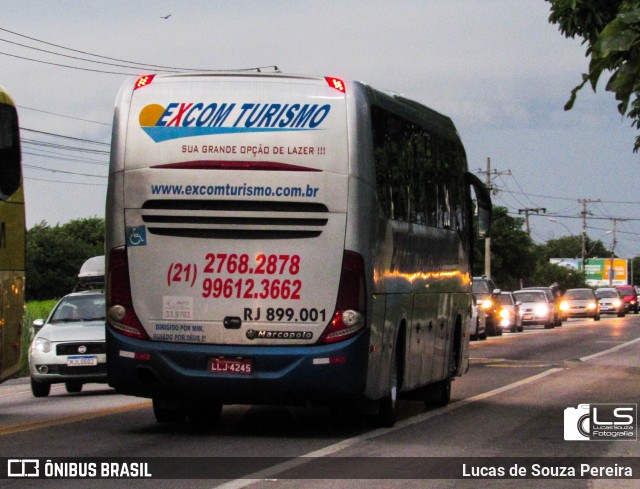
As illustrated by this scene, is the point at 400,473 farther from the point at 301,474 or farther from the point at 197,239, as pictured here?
the point at 197,239

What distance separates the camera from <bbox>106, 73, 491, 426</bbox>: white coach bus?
13.2m

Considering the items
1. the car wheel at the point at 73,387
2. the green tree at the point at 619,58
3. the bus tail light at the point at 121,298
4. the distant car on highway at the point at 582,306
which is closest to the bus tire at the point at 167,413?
the bus tail light at the point at 121,298

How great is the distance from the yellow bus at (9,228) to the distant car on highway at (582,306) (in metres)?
59.2

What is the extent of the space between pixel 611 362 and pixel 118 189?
60.9ft

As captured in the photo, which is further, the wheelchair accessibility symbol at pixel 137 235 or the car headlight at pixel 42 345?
the car headlight at pixel 42 345

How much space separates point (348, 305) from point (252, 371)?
1069 millimetres

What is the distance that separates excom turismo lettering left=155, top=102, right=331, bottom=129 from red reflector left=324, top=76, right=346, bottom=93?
0.72 feet

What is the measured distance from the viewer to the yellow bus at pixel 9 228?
15.2 meters

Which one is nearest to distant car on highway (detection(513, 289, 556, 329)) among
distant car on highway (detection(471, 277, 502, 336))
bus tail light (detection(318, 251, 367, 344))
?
distant car on highway (detection(471, 277, 502, 336))

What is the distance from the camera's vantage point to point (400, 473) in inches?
421

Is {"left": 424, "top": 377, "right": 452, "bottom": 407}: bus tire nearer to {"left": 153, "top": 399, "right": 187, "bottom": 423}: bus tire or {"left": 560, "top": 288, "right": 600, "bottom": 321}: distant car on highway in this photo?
{"left": 153, "top": 399, "right": 187, "bottom": 423}: bus tire

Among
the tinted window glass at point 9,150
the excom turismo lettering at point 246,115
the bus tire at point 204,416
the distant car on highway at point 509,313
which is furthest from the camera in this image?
the distant car on highway at point 509,313

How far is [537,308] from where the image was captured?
5938cm

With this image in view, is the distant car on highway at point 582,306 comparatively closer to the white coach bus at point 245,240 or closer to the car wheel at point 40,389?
the car wheel at point 40,389
